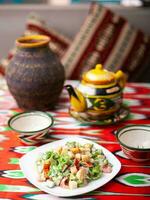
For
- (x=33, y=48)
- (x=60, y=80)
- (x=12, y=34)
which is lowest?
(x=12, y=34)

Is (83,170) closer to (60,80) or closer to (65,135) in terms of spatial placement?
(65,135)

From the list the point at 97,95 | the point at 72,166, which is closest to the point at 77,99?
the point at 97,95

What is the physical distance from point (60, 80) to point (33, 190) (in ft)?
1.67

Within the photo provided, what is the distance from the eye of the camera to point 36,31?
2.02 meters

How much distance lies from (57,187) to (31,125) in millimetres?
339

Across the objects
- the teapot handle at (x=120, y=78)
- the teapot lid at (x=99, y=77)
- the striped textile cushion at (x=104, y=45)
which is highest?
the teapot lid at (x=99, y=77)

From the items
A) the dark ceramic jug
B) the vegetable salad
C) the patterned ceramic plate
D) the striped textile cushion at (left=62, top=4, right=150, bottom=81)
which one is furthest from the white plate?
the striped textile cushion at (left=62, top=4, right=150, bottom=81)

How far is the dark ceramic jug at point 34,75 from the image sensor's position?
3.96ft

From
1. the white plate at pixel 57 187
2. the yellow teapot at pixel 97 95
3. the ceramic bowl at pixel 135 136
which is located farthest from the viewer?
the yellow teapot at pixel 97 95

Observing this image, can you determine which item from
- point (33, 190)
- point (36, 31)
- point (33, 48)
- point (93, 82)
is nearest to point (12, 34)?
point (36, 31)

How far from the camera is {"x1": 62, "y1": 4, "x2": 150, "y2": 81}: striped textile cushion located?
1932mm

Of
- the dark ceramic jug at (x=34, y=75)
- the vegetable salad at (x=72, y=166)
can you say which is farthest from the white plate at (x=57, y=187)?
the dark ceramic jug at (x=34, y=75)

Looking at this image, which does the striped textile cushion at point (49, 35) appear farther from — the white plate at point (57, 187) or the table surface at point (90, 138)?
the white plate at point (57, 187)

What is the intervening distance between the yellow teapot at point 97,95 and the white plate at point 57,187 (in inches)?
5.5
